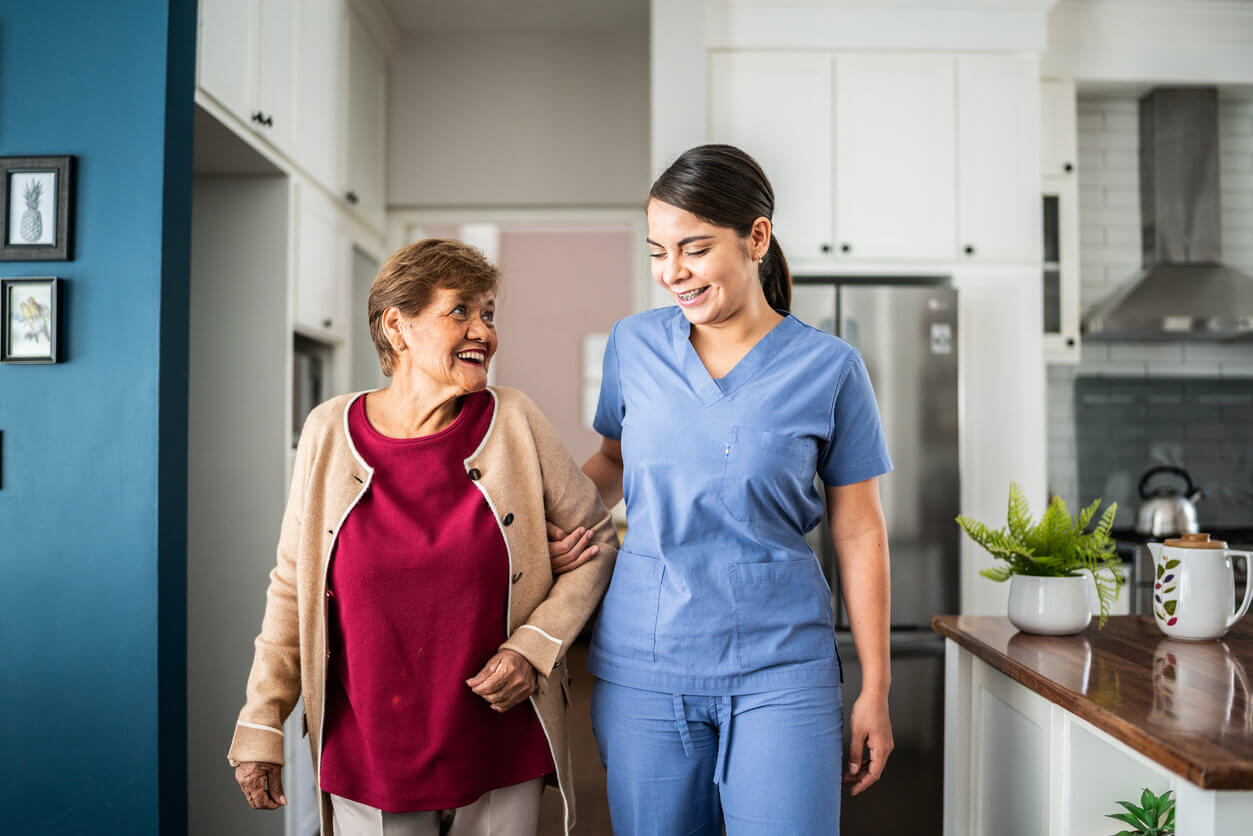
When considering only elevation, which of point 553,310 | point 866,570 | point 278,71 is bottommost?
point 866,570

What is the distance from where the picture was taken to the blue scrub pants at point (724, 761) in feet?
3.68

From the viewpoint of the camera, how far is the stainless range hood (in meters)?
3.52

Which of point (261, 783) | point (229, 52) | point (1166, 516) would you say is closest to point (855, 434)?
point (261, 783)

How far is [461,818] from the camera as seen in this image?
1.20m

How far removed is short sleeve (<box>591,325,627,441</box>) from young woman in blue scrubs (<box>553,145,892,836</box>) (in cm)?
10

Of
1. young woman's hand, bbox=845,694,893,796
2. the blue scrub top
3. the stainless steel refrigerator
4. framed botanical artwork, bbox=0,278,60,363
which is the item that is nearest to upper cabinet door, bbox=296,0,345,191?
framed botanical artwork, bbox=0,278,60,363

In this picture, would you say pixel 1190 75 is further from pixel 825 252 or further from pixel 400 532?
pixel 400 532

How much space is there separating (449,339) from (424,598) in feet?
1.16

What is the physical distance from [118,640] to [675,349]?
1337 mm

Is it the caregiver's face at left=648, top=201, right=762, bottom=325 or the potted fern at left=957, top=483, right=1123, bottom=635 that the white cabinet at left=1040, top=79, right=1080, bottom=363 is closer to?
the potted fern at left=957, top=483, right=1123, bottom=635

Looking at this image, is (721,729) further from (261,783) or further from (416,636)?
(261,783)

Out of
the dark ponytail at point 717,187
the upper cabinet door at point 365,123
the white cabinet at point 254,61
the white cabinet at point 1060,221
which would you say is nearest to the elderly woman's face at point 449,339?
the dark ponytail at point 717,187

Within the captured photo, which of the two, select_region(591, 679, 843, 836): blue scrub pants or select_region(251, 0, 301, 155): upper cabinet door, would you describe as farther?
select_region(251, 0, 301, 155): upper cabinet door

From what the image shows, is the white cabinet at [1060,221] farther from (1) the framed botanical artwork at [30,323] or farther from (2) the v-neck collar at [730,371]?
(1) the framed botanical artwork at [30,323]
